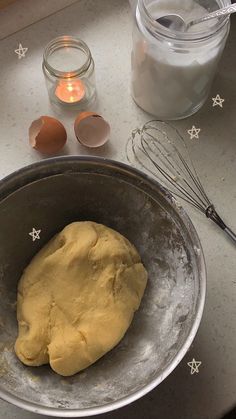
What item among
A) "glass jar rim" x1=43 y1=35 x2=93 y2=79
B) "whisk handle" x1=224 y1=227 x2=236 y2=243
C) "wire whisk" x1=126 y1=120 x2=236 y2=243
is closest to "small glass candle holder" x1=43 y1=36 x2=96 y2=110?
"glass jar rim" x1=43 y1=35 x2=93 y2=79

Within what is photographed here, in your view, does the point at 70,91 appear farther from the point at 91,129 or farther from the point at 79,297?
the point at 79,297

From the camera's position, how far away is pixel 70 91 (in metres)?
0.97

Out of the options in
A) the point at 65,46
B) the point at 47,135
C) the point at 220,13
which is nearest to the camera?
the point at 220,13

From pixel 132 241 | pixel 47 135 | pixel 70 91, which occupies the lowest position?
pixel 132 241

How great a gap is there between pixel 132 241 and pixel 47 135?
0.23 meters

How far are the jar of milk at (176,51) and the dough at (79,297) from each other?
0.27 meters

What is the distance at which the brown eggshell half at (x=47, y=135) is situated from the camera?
888 millimetres

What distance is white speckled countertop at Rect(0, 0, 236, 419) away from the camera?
821 millimetres

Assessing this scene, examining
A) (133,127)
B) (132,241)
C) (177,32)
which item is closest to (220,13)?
(177,32)

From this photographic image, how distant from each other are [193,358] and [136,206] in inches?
10.1

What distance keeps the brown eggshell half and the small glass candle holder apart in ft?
0.24

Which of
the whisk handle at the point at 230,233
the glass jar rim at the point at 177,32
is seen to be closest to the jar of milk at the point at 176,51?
the glass jar rim at the point at 177,32

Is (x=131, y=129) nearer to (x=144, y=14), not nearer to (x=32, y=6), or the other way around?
(x=144, y=14)

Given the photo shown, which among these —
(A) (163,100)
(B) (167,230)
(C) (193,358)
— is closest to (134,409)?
(C) (193,358)
